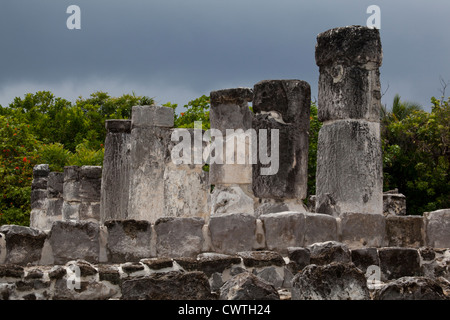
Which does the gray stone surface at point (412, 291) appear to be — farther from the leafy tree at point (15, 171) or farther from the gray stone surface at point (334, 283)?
the leafy tree at point (15, 171)

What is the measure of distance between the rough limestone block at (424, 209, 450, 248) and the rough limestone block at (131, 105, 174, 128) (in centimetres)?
529

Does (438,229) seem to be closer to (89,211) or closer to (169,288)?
(169,288)

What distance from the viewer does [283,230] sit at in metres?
7.12

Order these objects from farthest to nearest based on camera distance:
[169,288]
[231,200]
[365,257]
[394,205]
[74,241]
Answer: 1. [394,205]
2. [231,200]
3. [365,257]
4. [74,241]
5. [169,288]

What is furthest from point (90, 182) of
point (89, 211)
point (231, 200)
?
point (231, 200)

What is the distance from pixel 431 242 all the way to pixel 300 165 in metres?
2.23

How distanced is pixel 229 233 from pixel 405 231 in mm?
2293

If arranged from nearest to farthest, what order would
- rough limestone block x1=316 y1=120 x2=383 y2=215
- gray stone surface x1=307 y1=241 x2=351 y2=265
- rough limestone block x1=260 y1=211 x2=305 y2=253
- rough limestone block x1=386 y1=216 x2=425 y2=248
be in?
gray stone surface x1=307 y1=241 x2=351 y2=265 → rough limestone block x1=260 y1=211 x2=305 y2=253 → rough limestone block x1=386 y1=216 x2=425 y2=248 → rough limestone block x1=316 y1=120 x2=383 y2=215

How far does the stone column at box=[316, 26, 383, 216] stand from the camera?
852 centimetres

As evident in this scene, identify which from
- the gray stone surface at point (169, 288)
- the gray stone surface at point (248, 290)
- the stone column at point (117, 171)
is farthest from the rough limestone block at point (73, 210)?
the gray stone surface at point (248, 290)

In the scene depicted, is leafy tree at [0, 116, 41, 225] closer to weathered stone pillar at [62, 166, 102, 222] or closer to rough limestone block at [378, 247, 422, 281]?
weathered stone pillar at [62, 166, 102, 222]

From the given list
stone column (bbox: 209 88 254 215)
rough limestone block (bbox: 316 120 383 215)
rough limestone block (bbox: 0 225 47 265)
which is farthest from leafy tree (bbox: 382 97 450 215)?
rough limestone block (bbox: 0 225 47 265)
